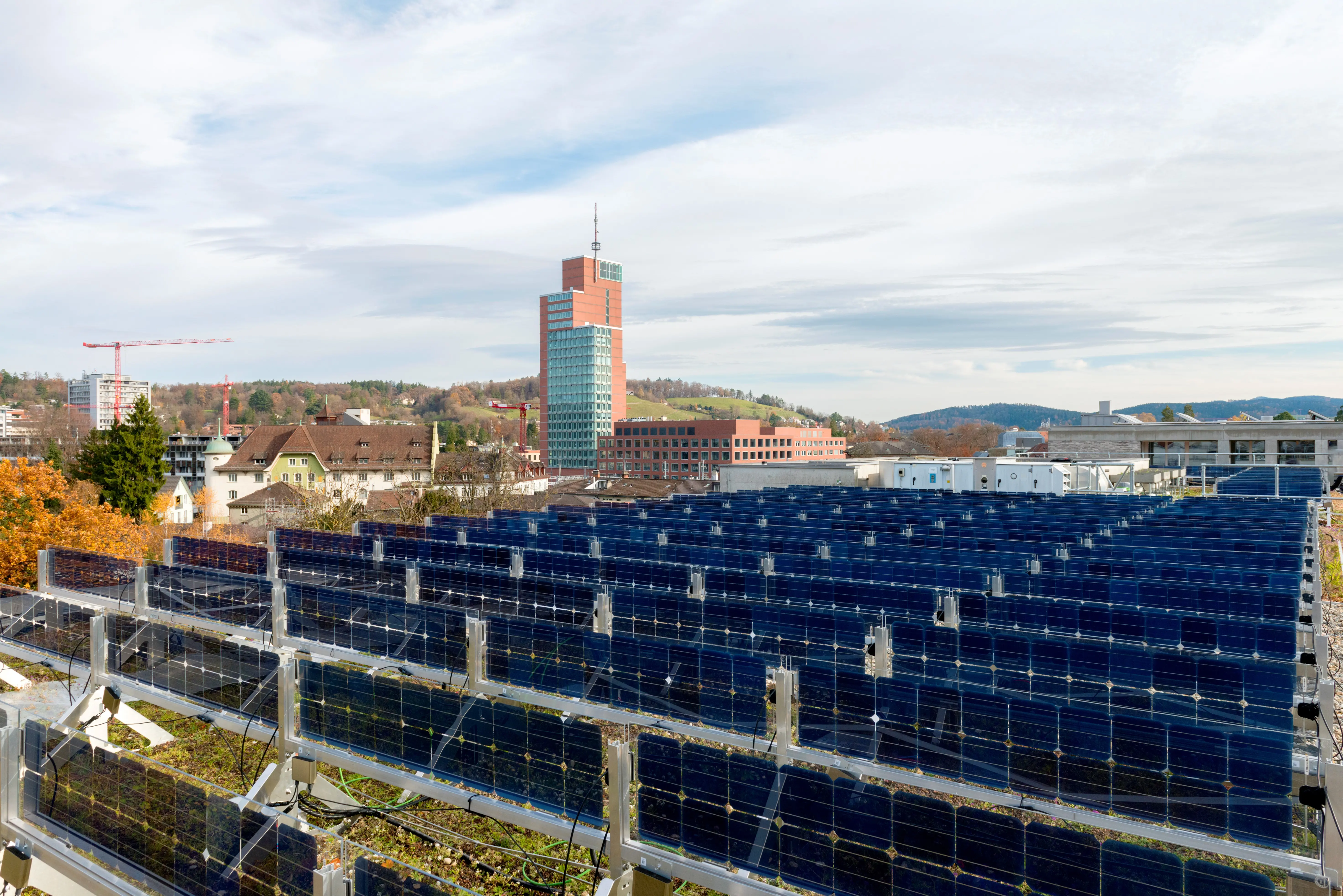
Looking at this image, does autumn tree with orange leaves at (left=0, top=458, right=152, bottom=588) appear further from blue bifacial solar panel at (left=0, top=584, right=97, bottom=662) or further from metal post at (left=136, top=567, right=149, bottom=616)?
metal post at (left=136, top=567, right=149, bottom=616)

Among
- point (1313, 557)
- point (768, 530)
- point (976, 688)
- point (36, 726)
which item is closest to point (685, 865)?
point (976, 688)

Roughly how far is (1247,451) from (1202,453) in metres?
2.39

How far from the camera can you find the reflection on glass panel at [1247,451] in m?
51.2

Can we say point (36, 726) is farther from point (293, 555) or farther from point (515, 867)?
point (293, 555)

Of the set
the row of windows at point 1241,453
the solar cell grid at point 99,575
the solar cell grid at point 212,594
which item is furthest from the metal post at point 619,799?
the row of windows at point 1241,453

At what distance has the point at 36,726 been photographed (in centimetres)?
588

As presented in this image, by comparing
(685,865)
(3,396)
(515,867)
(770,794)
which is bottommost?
(515,867)

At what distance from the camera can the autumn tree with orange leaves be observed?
60.3ft

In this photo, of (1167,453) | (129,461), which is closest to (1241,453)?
(1167,453)

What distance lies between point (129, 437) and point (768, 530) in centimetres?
4739

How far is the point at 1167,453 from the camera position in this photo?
53.1 meters

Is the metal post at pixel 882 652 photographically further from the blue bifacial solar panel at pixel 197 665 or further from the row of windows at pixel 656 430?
the row of windows at pixel 656 430

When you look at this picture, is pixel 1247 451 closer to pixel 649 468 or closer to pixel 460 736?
pixel 460 736

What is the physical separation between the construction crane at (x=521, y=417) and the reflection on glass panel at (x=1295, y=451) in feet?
395
